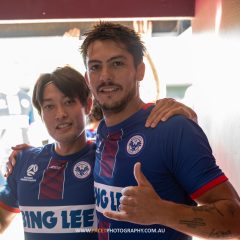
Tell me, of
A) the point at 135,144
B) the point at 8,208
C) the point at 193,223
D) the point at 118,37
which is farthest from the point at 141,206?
the point at 8,208

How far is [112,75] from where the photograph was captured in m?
1.04

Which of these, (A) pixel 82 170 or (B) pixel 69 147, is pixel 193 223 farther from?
(B) pixel 69 147

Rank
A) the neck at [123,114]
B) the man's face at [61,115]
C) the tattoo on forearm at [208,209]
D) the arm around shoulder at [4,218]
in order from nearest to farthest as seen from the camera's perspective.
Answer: the tattoo on forearm at [208,209]
the neck at [123,114]
the man's face at [61,115]
the arm around shoulder at [4,218]

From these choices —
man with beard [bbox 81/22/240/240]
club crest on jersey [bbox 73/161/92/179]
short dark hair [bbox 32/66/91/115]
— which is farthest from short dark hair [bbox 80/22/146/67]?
club crest on jersey [bbox 73/161/92/179]

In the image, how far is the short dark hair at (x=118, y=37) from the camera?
1104 mm

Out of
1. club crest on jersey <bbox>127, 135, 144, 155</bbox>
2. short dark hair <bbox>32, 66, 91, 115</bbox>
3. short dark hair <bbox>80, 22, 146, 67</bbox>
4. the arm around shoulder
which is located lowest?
the arm around shoulder

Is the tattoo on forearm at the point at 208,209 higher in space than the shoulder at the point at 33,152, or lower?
higher

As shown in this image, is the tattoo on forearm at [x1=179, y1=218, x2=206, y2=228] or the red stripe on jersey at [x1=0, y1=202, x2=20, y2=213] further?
the red stripe on jersey at [x1=0, y1=202, x2=20, y2=213]

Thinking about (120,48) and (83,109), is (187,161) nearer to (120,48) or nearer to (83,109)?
(120,48)

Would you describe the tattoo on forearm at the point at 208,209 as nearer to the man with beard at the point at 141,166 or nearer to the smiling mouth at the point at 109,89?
the man with beard at the point at 141,166

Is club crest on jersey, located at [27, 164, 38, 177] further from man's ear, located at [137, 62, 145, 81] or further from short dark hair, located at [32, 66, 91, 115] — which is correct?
man's ear, located at [137, 62, 145, 81]

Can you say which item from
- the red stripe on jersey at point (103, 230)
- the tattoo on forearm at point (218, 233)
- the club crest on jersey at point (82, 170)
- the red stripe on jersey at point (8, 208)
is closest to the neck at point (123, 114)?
the club crest on jersey at point (82, 170)

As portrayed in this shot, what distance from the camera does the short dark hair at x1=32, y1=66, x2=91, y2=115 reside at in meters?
1.25

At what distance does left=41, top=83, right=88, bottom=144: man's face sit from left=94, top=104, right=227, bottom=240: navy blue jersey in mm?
196
